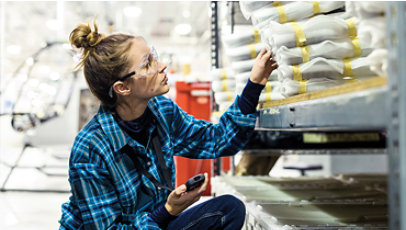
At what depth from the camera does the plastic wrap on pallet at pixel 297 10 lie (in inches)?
54.4

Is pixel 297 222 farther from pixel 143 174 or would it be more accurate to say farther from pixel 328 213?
pixel 143 174

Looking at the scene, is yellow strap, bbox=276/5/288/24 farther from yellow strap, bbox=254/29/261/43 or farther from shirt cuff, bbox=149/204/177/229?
shirt cuff, bbox=149/204/177/229

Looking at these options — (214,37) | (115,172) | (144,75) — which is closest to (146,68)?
(144,75)

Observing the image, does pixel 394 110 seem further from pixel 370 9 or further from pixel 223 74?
pixel 223 74

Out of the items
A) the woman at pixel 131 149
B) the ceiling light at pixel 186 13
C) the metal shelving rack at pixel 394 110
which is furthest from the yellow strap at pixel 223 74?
the ceiling light at pixel 186 13

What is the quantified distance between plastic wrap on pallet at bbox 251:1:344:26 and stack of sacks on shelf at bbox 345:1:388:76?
2.04 ft

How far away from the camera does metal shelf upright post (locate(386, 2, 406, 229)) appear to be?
61cm

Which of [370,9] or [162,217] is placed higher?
[370,9]

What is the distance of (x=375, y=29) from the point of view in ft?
2.42

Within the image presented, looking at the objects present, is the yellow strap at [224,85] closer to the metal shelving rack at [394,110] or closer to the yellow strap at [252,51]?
the yellow strap at [252,51]

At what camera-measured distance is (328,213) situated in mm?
1643

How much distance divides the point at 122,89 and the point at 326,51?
0.75 m

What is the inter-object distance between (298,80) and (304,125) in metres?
0.28

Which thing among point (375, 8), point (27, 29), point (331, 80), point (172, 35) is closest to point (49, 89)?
point (331, 80)
